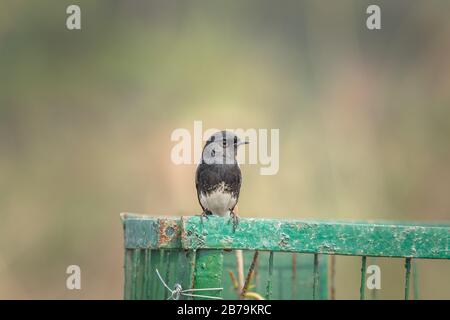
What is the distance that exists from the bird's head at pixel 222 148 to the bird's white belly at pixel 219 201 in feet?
0.72

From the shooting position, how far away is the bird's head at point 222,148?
594 cm

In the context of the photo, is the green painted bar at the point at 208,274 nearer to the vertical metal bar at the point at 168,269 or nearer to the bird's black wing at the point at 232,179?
the vertical metal bar at the point at 168,269

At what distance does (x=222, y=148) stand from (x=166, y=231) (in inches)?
75.7

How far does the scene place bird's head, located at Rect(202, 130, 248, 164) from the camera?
594cm

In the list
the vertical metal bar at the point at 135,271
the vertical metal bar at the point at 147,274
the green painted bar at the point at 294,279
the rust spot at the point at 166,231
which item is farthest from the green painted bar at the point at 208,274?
the green painted bar at the point at 294,279

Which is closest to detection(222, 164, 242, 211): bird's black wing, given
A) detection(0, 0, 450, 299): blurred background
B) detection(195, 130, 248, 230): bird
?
detection(195, 130, 248, 230): bird

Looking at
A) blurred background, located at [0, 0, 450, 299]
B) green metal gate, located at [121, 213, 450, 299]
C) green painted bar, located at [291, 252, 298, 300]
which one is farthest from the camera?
blurred background, located at [0, 0, 450, 299]

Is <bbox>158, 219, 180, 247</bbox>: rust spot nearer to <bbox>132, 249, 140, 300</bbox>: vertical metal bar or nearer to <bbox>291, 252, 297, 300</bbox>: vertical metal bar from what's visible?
<bbox>132, 249, 140, 300</bbox>: vertical metal bar

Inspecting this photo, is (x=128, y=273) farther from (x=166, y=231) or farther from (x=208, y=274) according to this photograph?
(x=208, y=274)

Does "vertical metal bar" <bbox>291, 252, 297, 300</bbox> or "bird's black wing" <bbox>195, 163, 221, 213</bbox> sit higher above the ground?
"bird's black wing" <bbox>195, 163, 221, 213</bbox>

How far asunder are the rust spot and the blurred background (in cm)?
473

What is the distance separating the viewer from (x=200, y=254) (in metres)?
4.03
